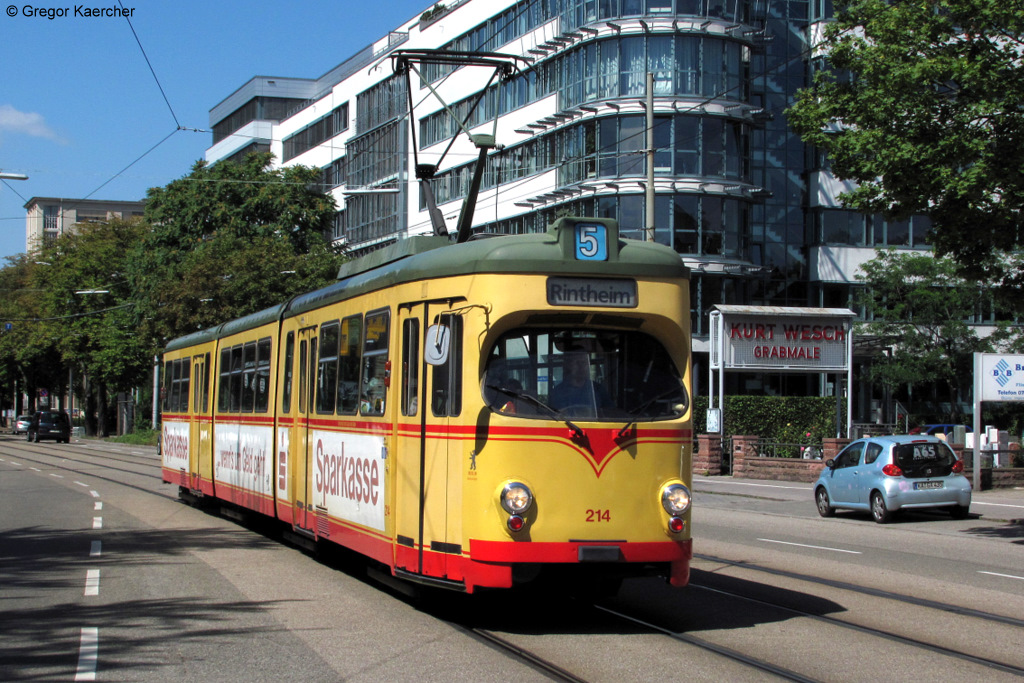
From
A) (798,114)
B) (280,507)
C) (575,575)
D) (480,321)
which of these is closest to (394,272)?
(480,321)

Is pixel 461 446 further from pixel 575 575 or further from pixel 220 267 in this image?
pixel 220 267

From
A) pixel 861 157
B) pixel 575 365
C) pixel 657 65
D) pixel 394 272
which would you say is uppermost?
pixel 657 65

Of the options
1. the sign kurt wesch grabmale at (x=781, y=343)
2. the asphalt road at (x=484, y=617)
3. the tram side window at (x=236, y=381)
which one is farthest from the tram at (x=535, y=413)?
the sign kurt wesch grabmale at (x=781, y=343)

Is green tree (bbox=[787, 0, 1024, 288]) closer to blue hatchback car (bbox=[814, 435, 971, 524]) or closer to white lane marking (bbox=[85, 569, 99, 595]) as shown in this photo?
blue hatchback car (bbox=[814, 435, 971, 524])

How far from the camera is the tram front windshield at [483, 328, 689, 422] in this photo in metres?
8.91

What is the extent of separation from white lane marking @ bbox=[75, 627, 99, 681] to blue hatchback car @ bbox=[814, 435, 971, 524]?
14.6 metres

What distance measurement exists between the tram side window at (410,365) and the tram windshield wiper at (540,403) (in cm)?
92

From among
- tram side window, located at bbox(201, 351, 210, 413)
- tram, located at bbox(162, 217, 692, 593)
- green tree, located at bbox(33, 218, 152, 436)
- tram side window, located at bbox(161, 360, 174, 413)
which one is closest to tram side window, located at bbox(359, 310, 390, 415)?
tram, located at bbox(162, 217, 692, 593)

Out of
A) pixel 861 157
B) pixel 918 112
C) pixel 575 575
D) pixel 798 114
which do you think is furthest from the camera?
pixel 798 114

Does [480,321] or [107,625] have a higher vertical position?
[480,321]

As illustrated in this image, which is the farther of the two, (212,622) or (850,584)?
(850,584)

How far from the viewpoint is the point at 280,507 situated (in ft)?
46.5

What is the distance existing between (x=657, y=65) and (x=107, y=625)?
36.5m

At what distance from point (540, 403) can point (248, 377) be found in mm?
8386
